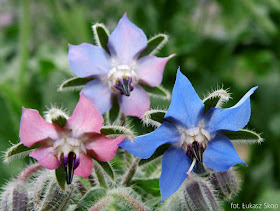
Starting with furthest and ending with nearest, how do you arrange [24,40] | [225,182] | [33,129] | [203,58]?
1. [203,58]
2. [24,40]
3. [225,182]
4. [33,129]

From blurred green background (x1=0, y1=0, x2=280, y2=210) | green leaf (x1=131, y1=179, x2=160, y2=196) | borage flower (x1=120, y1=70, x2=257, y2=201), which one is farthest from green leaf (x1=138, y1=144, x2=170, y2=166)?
blurred green background (x1=0, y1=0, x2=280, y2=210)

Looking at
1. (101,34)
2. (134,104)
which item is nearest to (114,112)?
(134,104)

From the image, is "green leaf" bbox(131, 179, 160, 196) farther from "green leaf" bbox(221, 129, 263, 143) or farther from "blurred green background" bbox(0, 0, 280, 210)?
A: "blurred green background" bbox(0, 0, 280, 210)

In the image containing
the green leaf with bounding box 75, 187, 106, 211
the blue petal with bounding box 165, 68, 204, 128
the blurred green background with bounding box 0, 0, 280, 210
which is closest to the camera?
the blue petal with bounding box 165, 68, 204, 128

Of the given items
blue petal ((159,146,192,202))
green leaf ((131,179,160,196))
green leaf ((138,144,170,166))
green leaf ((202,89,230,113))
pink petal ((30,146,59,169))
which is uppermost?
green leaf ((202,89,230,113))

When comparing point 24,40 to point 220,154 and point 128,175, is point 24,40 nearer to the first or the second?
point 128,175

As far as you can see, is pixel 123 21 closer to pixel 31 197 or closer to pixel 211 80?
pixel 31 197
